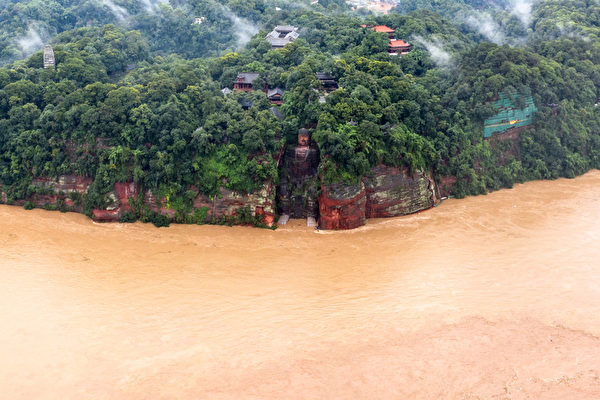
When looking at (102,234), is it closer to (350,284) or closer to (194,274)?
(194,274)

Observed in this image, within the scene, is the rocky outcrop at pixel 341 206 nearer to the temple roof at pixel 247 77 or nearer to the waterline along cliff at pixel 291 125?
the waterline along cliff at pixel 291 125

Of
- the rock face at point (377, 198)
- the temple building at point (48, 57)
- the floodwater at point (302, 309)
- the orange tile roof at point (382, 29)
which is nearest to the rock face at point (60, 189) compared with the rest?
the floodwater at point (302, 309)

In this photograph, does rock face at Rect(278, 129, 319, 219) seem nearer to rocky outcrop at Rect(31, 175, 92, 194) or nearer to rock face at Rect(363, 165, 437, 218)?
rock face at Rect(363, 165, 437, 218)

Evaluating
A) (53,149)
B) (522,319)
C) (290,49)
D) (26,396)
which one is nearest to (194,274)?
(26,396)

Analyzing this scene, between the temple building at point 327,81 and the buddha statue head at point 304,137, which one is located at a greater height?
the temple building at point 327,81

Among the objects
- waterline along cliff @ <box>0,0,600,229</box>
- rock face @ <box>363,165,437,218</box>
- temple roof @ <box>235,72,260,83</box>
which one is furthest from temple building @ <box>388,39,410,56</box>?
rock face @ <box>363,165,437,218</box>

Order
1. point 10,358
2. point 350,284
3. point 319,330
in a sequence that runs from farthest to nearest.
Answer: point 350,284 → point 319,330 → point 10,358
